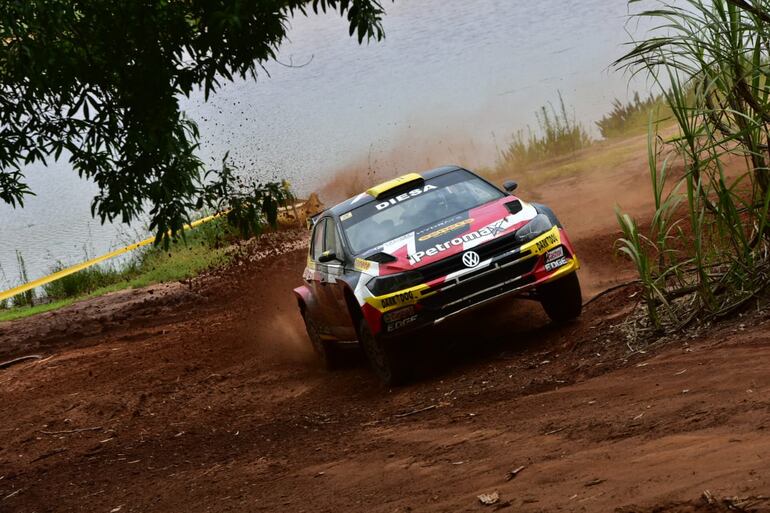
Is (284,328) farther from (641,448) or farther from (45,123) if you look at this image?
(641,448)

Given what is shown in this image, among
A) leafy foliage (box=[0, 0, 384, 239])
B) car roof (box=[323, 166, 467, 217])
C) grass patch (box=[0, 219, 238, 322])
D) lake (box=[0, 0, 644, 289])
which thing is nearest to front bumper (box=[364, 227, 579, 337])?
leafy foliage (box=[0, 0, 384, 239])

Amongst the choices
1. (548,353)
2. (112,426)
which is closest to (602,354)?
(548,353)

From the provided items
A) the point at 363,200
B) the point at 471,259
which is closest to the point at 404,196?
the point at 363,200

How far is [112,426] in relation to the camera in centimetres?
1188

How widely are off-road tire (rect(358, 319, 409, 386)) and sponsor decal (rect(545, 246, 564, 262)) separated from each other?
1564 mm

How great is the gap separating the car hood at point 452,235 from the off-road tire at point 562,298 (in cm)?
67

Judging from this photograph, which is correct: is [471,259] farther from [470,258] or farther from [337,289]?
[337,289]

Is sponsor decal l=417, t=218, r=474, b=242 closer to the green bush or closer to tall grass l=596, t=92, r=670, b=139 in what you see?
the green bush

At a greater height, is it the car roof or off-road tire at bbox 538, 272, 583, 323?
the car roof

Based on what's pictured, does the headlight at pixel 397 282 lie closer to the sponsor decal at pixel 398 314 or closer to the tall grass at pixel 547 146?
the sponsor decal at pixel 398 314

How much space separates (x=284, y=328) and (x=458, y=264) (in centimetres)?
611

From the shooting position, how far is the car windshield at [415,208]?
1097cm

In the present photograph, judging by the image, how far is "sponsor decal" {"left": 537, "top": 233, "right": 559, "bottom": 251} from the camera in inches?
401

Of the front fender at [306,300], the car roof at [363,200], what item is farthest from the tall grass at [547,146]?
the car roof at [363,200]
